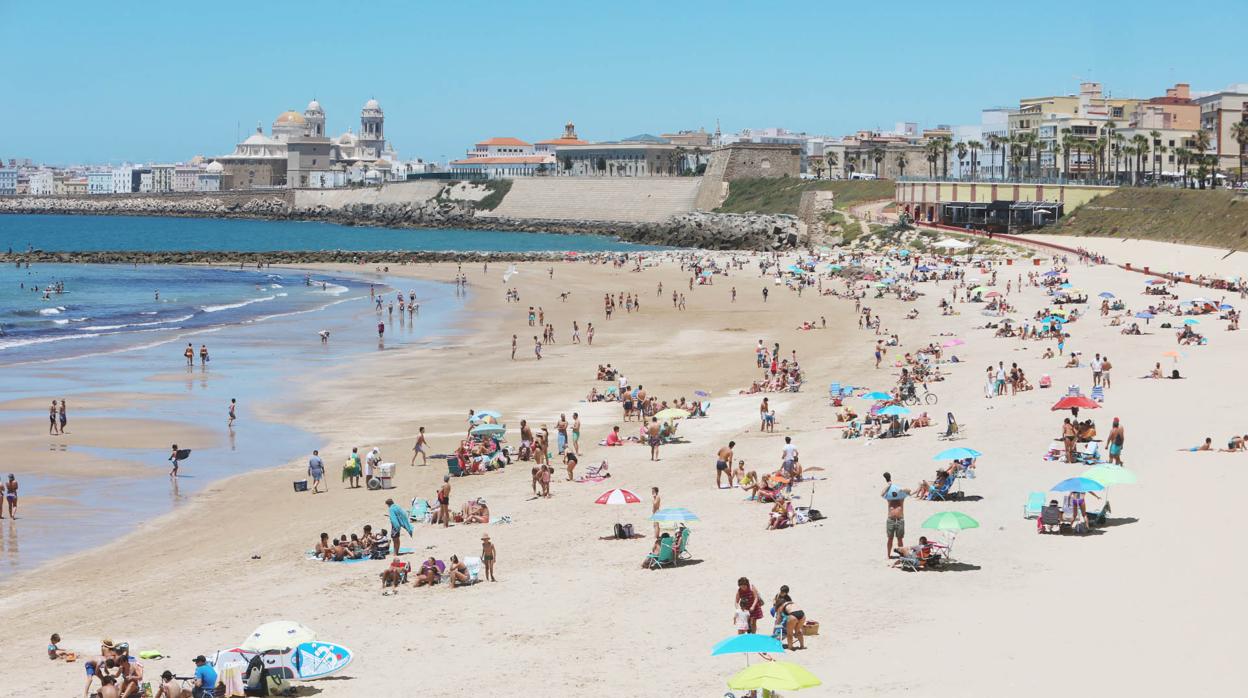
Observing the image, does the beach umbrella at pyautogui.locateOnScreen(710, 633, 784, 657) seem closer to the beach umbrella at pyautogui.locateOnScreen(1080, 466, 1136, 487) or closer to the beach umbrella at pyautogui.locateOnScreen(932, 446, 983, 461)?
the beach umbrella at pyautogui.locateOnScreen(1080, 466, 1136, 487)

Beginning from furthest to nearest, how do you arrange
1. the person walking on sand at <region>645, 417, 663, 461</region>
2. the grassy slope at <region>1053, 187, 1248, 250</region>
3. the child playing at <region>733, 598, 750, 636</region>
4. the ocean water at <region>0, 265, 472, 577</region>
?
the grassy slope at <region>1053, 187, 1248, 250</region>, the person walking on sand at <region>645, 417, 663, 461</region>, the ocean water at <region>0, 265, 472, 577</region>, the child playing at <region>733, 598, 750, 636</region>

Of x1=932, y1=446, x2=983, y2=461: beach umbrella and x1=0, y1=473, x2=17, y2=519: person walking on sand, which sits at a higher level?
x1=932, y1=446, x2=983, y2=461: beach umbrella

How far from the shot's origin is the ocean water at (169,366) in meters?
22.6

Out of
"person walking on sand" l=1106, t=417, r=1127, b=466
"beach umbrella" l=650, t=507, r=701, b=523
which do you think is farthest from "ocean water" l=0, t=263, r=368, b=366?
"person walking on sand" l=1106, t=417, r=1127, b=466

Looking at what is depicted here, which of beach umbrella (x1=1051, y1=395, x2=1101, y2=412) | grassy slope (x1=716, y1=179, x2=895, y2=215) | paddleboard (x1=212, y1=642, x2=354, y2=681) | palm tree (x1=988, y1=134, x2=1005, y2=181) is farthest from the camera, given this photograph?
palm tree (x1=988, y1=134, x2=1005, y2=181)

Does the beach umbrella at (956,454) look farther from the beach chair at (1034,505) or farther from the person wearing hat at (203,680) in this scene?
the person wearing hat at (203,680)

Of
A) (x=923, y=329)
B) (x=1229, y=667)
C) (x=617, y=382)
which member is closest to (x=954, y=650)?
(x=1229, y=667)

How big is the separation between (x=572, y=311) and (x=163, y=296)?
2276cm

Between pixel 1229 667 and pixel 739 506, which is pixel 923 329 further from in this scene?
pixel 1229 667

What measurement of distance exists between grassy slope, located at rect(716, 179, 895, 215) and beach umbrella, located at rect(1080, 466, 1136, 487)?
283 feet

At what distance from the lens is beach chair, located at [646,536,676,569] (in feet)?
54.6

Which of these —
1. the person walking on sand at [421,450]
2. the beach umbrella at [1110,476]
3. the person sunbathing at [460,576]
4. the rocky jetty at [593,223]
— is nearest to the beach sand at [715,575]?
the person sunbathing at [460,576]

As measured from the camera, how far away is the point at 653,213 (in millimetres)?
143250

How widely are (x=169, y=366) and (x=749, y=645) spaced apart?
30792 mm
